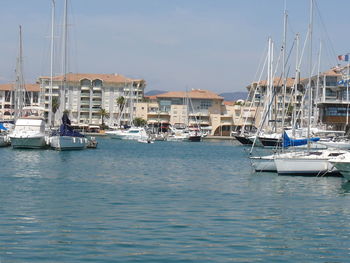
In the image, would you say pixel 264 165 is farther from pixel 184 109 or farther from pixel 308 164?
pixel 184 109

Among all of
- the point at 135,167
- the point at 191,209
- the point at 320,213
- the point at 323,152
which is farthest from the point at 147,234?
the point at 135,167

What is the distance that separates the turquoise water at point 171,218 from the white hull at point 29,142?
23.4 m

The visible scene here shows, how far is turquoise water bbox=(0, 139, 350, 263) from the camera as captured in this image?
55.4ft

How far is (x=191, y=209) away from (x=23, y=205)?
587 centimetres

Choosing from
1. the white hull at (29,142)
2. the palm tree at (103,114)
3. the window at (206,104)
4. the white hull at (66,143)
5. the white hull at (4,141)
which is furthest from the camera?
the window at (206,104)

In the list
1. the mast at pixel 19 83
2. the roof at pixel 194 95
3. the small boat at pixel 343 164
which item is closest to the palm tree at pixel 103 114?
the roof at pixel 194 95

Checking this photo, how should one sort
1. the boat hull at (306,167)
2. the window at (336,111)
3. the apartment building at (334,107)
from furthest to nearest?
the window at (336,111) → the apartment building at (334,107) → the boat hull at (306,167)

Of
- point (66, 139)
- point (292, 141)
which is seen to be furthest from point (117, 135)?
point (292, 141)

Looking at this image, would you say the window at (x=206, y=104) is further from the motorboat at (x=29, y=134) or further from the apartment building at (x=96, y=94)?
the motorboat at (x=29, y=134)

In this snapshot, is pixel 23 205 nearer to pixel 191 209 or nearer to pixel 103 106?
pixel 191 209

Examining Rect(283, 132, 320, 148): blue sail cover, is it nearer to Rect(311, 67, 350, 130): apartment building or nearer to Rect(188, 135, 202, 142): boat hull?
Rect(311, 67, 350, 130): apartment building

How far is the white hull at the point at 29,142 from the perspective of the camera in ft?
204

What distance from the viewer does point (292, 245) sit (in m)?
18.2

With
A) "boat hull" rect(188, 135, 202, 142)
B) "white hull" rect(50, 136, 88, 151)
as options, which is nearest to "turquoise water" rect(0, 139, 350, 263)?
"white hull" rect(50, 136, 88, 151)
